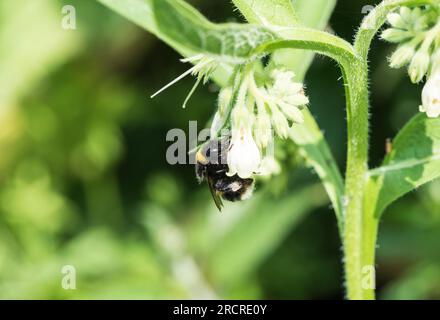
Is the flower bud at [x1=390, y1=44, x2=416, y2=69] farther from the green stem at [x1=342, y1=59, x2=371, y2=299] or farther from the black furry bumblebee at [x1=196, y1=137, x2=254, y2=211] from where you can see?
the black furry bumblebee at [x1=196, y1=137, x2=254, y2=211]

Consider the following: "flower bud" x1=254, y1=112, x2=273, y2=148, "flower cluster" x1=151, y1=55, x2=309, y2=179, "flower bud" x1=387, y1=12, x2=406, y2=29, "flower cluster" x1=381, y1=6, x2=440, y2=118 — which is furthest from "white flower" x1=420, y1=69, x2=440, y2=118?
"flower bud" x1=254, y1=112, x2=273, y2=148

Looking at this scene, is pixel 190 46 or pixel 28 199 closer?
pixel 190 46

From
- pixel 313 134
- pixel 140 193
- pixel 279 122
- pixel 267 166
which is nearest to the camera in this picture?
pixel 279 122

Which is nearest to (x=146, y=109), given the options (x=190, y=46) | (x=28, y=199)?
(x=28, y=199)

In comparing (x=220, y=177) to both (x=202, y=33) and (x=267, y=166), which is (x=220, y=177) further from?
(x=202, y=33)

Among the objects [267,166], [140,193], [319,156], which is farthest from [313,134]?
[140,193]
